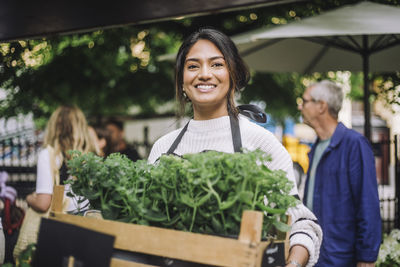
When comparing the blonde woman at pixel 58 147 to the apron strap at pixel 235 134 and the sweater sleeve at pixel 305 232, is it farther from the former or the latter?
the sweater sleeve at pixel 305 232

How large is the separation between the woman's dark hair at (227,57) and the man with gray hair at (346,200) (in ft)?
5.28

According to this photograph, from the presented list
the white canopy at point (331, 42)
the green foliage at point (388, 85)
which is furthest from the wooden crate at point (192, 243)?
the green foliage at point (388, 85)

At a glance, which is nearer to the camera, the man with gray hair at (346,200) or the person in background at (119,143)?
the man with gray hair at (346,200)

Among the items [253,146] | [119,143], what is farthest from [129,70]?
[253,146]

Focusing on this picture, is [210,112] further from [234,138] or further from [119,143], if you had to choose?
[119,143]

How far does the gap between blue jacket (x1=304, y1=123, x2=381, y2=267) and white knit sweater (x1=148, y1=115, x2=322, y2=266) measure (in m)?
1.58

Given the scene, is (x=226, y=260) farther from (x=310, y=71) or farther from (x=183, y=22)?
(x=183, y=22)

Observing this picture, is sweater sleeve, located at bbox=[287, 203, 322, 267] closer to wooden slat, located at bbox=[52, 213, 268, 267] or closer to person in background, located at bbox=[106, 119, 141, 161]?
wooden slat, located at bbox=[52, 213, 268, 267]

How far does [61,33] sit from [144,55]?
5.94 m

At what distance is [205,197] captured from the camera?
3.93ft

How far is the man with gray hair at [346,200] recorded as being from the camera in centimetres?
301

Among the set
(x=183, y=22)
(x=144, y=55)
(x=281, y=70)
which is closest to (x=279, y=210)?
(x=281, y=70)

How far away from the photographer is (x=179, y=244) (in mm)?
1194

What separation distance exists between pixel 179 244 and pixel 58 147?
9.86 feet
